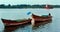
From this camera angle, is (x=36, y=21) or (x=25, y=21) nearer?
(x=25, y=21)

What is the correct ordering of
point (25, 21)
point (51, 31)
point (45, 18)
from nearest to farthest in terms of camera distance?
1. point (51, 31)
2. point (25, 21)
3. point (45, 18)

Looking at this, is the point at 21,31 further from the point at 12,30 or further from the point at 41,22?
the point at 41,22

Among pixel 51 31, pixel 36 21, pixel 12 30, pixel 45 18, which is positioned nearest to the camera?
pixel 51 31

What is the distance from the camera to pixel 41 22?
46.1 meters

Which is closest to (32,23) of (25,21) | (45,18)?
(25,21)

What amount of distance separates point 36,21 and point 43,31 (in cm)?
1092

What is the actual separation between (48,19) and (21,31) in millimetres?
17068

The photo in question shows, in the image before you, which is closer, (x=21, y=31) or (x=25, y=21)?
(x=21, y=31)

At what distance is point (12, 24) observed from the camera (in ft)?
120

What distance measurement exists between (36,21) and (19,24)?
241 inches

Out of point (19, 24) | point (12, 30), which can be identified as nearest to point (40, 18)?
point (19, 24)

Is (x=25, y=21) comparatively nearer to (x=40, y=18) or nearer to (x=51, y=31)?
(x=40, y=18)

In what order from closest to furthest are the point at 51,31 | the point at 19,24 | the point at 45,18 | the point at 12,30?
the point at 51,31 → the point at 12,30 → the point at 19,24 → the point at 45,18

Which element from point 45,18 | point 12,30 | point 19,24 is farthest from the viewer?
point 45,18
